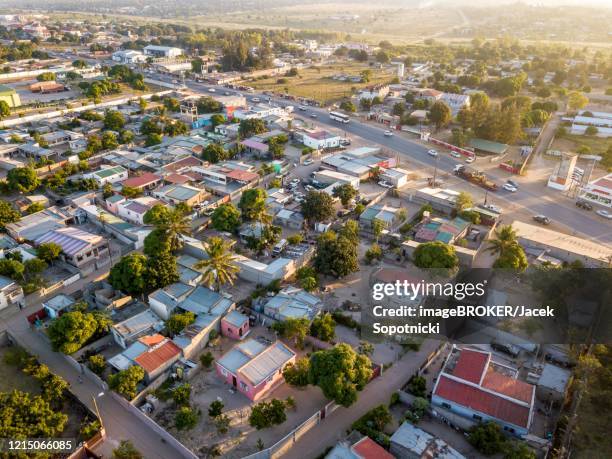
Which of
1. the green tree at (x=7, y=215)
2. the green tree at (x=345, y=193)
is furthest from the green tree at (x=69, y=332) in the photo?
the green tree at (x=345, y=193)

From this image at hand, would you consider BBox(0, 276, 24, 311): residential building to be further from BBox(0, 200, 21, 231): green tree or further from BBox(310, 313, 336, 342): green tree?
BBox(310, 313, 336, 342): green tree

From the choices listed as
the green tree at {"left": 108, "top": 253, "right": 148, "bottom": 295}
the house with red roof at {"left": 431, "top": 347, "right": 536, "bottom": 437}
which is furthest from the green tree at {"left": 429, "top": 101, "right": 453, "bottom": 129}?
the green tree at {"left": 108, "top": 253, "right": 148, "bottom": 295}

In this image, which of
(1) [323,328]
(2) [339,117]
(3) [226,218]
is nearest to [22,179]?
(3) [226,218]

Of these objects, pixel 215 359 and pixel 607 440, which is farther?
pixel 215 359

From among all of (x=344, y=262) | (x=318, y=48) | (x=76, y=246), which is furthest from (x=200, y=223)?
(x=318, y=48)

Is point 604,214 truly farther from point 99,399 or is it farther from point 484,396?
point 99,399

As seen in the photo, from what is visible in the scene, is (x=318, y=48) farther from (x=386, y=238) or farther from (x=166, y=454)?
(x=166, y=454)
